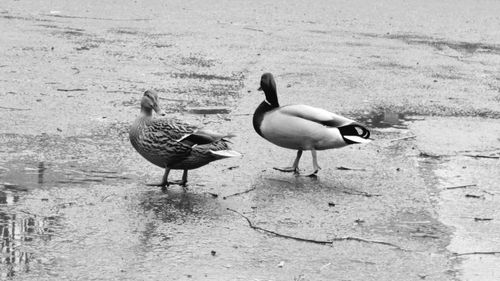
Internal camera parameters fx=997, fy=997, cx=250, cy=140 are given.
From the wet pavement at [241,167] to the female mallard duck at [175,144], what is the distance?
8.7 inches

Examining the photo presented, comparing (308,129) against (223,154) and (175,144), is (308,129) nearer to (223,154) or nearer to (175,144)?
(223,154)

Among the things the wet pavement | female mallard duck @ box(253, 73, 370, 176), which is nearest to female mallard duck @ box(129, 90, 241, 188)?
the wet pavement

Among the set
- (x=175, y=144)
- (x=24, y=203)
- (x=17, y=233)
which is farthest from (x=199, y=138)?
(x=17, y=233)

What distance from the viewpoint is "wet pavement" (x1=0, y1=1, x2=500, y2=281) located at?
505cm

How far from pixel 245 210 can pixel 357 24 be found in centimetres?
1198

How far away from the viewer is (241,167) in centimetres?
704

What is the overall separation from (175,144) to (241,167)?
1.03 m

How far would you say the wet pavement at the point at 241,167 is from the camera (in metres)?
5.05

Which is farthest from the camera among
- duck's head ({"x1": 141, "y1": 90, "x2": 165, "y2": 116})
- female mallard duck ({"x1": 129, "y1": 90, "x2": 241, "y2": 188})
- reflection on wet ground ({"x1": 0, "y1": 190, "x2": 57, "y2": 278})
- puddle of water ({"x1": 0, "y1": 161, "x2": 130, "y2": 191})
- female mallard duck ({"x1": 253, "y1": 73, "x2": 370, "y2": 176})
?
female mallard duck ({"x1": 253, "y1": 73, "x2": 370, "y2": 176})

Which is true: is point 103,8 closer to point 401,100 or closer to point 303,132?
point 401,100

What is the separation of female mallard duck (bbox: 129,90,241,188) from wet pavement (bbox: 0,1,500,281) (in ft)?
0.73

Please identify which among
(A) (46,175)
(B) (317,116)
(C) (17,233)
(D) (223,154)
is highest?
(B) (317,116)

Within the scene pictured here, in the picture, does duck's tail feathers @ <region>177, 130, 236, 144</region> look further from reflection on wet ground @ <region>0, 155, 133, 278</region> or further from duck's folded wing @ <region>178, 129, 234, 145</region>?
reflection on wet ground @ <region>0, 155, 133, 278</region>

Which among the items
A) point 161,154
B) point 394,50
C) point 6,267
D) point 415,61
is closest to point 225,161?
point 161,154
